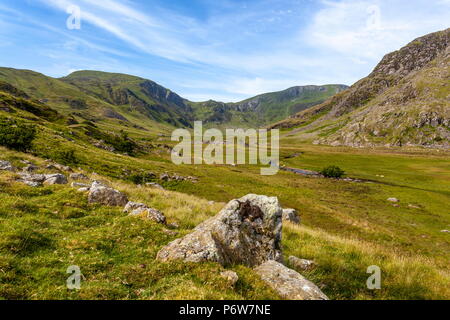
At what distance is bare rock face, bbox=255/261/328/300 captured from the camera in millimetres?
8014

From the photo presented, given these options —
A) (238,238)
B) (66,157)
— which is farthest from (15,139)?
(238,238)

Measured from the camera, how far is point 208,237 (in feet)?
33.8

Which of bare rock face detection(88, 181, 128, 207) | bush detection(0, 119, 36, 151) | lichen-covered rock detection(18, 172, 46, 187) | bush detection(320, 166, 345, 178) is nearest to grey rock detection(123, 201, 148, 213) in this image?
bare rock face detection(88, 181, 128, 207)

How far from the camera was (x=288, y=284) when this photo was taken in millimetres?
8547

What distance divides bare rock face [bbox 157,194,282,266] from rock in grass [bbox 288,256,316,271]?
3.77 feet

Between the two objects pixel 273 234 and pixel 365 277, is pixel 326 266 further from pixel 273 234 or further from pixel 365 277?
pixel 273 234

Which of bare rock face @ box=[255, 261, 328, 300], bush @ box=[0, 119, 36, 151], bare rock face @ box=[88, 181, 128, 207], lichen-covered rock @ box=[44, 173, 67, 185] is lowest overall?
bare rock face @ box=[255, 261, 328, 300]

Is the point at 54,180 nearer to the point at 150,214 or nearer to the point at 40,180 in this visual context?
the point at 40,180

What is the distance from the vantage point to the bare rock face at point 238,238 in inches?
387

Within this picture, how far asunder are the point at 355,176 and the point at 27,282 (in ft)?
370

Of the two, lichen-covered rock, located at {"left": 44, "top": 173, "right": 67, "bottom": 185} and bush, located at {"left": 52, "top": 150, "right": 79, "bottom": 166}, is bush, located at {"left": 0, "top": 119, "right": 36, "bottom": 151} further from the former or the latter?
lichen-covered rock, located at {"left": 44, "top": 173, "right": 67, "bottom": 185}

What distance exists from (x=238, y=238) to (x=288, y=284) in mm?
3085

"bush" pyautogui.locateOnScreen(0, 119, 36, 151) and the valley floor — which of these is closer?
the valley floor
